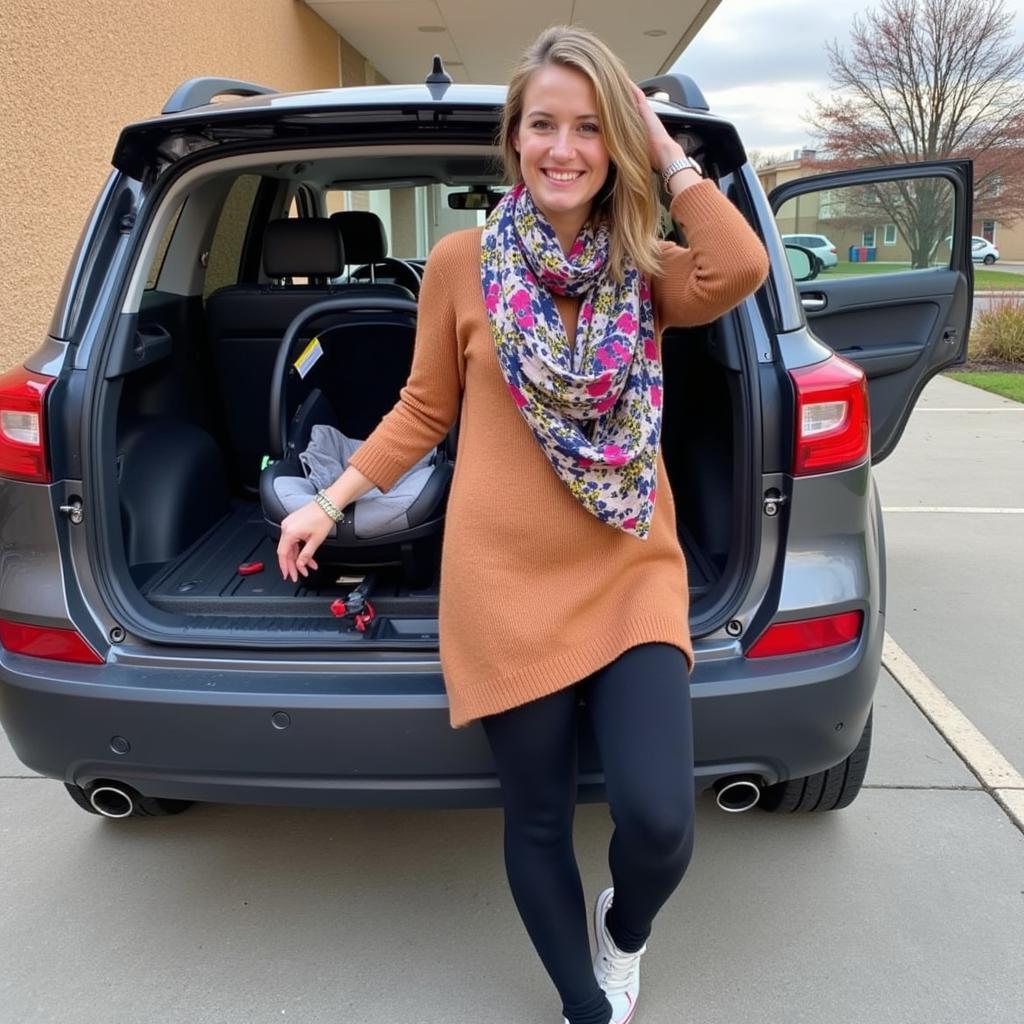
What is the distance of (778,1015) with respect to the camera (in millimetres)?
2066

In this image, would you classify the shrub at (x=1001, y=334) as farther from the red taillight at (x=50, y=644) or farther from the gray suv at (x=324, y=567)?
the red taillight at (x=50, y=644)

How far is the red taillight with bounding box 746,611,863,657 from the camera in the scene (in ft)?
6.70

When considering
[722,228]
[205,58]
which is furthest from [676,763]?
[205,58]

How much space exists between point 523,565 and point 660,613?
262 millimetres

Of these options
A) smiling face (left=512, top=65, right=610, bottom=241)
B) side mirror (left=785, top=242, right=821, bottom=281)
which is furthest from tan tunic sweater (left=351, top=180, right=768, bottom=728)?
side mirror (left=785, top=242, right=821, bottom=281)

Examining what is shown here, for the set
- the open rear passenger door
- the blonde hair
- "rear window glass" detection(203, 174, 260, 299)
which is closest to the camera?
the blonde hair

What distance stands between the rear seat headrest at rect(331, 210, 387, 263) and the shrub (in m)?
9.86

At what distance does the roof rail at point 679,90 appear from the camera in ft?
7.23

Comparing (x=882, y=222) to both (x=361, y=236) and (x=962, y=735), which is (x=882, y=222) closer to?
(x=361, y=236)

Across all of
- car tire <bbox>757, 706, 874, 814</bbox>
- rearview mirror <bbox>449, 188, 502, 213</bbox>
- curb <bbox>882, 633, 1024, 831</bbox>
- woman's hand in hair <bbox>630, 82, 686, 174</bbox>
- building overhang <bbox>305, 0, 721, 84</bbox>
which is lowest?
curb <bbox>882, 633, 1024, 831</bbox>

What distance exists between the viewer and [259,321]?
10.4 feet

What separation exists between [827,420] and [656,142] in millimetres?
694

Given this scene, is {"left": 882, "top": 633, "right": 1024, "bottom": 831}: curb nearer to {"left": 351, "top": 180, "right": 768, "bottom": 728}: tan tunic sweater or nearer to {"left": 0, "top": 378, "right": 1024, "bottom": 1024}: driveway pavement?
{"left": 0, "top": 378, "right": 1024, "bottom": 1024}: driveway pavement

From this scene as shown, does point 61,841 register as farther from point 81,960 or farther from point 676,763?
point 676,763
